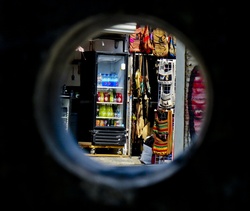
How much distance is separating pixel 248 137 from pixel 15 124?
47 centimetres

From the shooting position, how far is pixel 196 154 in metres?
0.90

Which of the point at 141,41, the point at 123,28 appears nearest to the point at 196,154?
the point at 123,28

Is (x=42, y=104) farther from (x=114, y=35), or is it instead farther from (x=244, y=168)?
(x=114, y=35)

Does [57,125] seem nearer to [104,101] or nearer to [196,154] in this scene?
[196,154]

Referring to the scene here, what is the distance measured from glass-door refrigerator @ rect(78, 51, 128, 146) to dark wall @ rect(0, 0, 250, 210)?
883cm

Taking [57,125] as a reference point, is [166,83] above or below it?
above

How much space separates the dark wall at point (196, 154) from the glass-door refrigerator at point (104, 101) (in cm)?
883

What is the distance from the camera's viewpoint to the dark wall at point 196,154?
891 millimetres

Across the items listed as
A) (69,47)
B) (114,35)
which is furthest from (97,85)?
(69,47)

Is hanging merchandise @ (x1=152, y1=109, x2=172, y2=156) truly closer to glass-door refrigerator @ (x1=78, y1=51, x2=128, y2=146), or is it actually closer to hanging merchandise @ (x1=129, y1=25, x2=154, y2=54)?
glass-door refrigerator @ (x1=78, y1=51, x2=128, y2=146)

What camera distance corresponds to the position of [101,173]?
0.96m

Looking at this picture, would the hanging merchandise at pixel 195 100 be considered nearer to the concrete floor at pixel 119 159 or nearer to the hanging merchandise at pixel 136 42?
the concrete floor at pixel 119 159

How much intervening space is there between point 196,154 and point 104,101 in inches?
355

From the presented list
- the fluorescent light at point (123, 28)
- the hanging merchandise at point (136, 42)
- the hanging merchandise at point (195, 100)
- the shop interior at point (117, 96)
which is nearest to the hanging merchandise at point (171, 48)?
the shop interior at point (117, 96)
